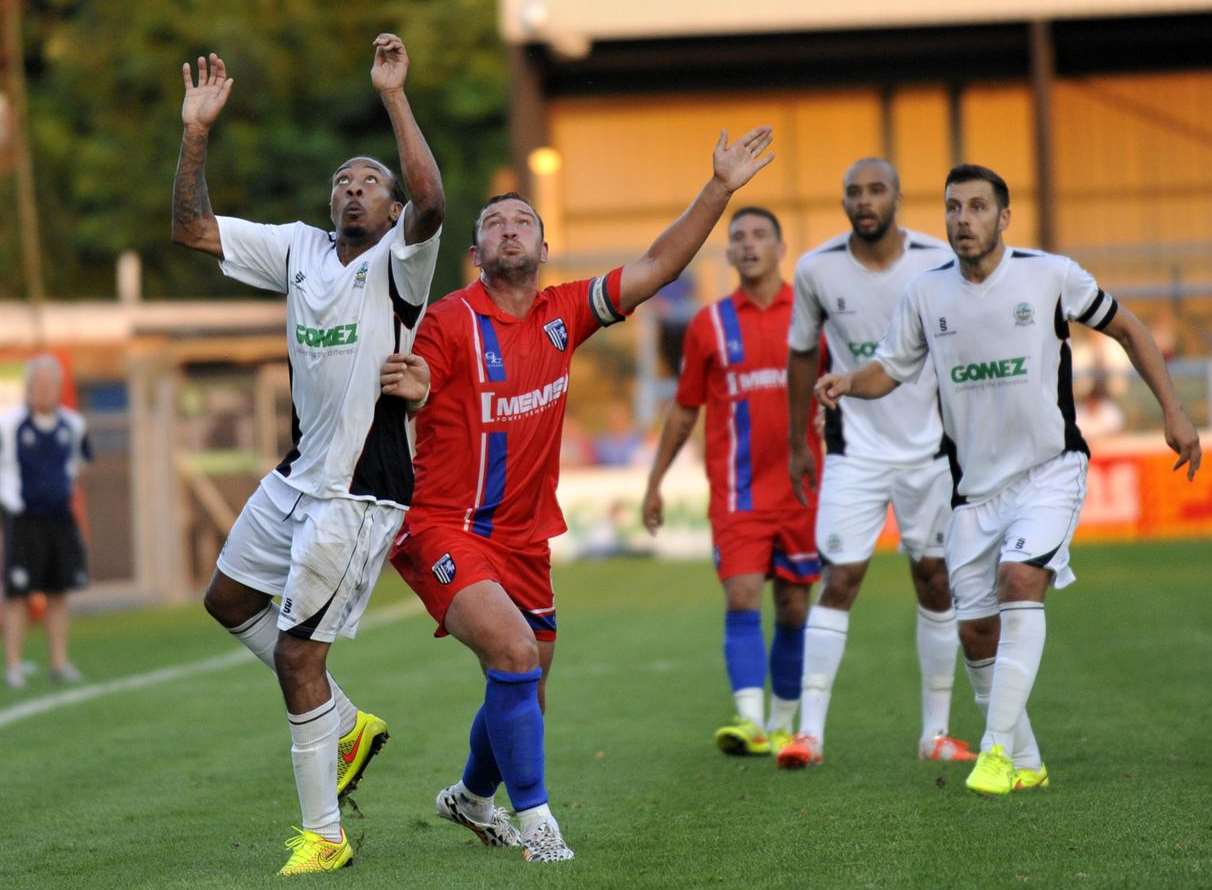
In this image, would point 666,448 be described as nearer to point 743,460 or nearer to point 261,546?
point 743,460

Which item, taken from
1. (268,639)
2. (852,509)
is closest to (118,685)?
(852,509)

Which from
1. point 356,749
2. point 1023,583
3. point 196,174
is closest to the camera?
point 196,174

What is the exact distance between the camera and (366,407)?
6516mm

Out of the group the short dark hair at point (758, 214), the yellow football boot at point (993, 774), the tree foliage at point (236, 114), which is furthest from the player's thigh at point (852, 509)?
the tree foliage at point (236, 114)

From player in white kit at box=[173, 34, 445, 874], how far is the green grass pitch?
50cm

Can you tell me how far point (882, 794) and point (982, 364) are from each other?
1659 mm

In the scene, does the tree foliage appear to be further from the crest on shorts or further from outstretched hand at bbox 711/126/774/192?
the crest on shorts

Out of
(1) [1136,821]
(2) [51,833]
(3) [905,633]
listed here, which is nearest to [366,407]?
(2) [51,833]

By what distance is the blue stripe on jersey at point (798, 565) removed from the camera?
9266 mm

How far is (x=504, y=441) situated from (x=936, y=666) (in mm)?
2864

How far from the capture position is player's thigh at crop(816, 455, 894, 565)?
8.67 m

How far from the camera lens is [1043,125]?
93.9 ft

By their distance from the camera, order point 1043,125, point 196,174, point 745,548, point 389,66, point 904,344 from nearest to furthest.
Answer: point 389,66, point 196,174, point 904,344, point 745,548, point 1043,125

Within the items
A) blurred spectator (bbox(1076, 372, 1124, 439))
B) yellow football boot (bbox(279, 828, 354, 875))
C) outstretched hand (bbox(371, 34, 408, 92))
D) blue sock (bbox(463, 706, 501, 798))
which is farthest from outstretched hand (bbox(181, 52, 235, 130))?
blurred spectator (bbox(1076, 372, 1124, 439))
